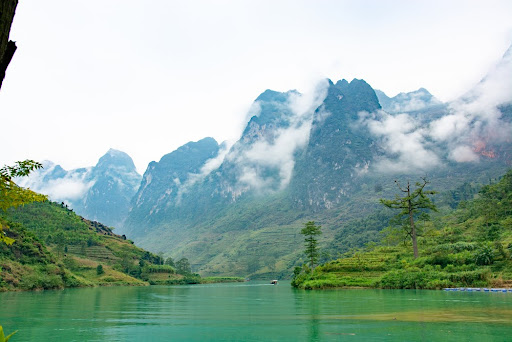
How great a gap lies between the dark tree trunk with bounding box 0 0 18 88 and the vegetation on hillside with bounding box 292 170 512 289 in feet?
155

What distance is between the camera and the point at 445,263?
48250 millimetres

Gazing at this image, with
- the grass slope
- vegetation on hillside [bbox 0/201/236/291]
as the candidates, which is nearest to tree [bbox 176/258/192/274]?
vegetation on hillside [bbox 0/201/236/291]

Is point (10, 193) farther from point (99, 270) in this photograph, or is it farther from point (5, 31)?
point (99, 270)

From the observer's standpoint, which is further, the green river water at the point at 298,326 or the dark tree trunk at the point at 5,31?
the green river water at the point at 298,326

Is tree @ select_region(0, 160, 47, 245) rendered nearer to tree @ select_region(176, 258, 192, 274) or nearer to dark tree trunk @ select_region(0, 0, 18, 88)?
dark tree trunk @ select_region(0, 0, 18, 88)

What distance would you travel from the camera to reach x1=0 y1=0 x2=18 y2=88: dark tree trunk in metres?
3.95

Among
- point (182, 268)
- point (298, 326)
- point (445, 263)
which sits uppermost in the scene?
point (445, 263)

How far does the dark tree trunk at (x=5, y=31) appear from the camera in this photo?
3949 millimetres

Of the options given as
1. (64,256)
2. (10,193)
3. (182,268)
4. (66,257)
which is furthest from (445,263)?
(182,268)

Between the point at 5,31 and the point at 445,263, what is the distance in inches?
2072

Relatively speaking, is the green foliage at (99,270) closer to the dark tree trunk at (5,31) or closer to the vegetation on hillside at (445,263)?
the vegetation on hillside at (445,263)

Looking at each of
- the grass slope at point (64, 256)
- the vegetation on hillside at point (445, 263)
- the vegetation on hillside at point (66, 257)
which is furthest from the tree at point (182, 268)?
the vegetation on hillside at point (445, 263)

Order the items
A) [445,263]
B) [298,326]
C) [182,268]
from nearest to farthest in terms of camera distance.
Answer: [298,326], [445,263], [182,268]

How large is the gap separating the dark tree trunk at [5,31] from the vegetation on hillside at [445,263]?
155 feet
